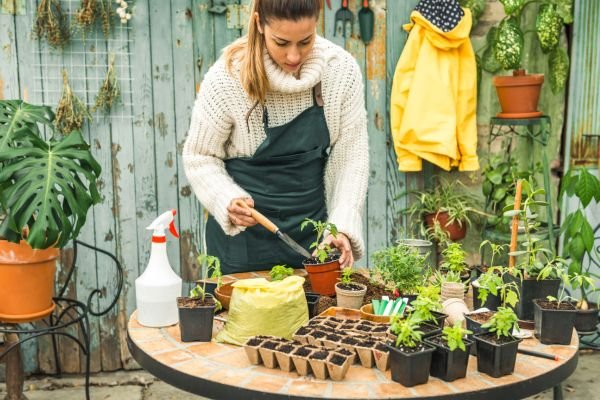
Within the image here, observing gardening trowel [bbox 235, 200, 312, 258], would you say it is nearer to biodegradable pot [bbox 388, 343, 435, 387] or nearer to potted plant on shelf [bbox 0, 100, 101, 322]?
biodegradable pot [bbox 388, 343, 435, 387]

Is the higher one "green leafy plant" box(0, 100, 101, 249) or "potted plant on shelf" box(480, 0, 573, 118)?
"potted plant on shelf" box(480, 0, 573, 118)

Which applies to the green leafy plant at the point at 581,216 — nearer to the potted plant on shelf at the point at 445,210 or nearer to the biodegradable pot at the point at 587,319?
the biodegradable pot at the point at 587,319

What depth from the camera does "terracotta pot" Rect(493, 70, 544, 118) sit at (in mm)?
3736

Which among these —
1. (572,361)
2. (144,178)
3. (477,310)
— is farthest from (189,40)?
(572,361)

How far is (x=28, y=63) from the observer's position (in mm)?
3795

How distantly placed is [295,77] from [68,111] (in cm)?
185

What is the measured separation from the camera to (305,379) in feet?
5.21

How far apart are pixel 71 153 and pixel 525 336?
2.08 metres

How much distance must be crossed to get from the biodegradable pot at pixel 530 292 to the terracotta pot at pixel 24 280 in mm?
2091

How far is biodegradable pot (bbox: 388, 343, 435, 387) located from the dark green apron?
3.42ft

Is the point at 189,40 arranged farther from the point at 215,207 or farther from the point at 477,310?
the point at 477,310

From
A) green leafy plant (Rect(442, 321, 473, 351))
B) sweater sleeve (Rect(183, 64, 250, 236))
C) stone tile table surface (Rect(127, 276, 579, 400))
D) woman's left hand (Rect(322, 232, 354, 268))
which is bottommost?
stone tile table surface (Rect(127, 276, 579, 400))

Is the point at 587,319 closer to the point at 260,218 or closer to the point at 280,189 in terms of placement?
the point at 280,189

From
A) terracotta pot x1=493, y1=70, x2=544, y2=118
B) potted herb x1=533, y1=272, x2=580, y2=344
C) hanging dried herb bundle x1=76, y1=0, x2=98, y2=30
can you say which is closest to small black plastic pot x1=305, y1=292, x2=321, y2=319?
potted herb x1=533, y1=272, x2=580, y2=344
